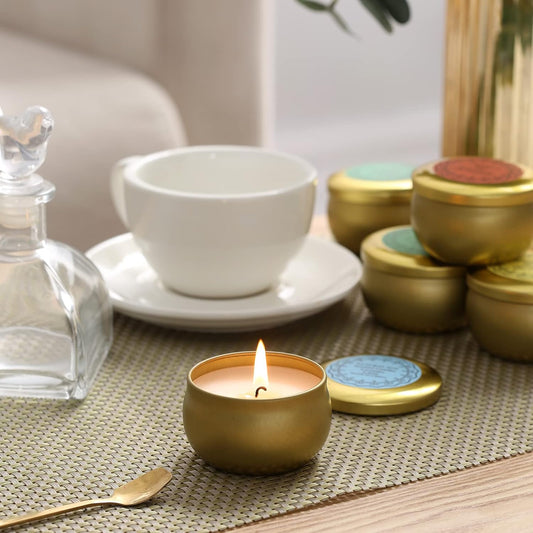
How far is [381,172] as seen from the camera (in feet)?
2.94

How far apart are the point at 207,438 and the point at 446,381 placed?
0.21 metres

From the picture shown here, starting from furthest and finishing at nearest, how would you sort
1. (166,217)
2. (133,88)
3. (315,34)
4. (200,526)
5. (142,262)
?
1. (315,34)
2. (133,88)
3. (142,262)
4. (166,217)
5. (200,526)

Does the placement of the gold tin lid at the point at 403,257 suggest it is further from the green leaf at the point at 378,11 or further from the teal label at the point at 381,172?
the green leaf at the point at 378,11

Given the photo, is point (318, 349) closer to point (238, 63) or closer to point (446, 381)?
point (446, 381)

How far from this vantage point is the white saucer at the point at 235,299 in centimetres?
71

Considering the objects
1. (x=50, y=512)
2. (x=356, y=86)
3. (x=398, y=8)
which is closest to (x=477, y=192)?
(x=398, y=8)

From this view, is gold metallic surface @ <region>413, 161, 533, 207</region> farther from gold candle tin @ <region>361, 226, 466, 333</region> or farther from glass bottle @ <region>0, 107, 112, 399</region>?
glass bottle @ <region>0, 107, 112, 399</region>

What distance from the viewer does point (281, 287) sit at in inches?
31.0

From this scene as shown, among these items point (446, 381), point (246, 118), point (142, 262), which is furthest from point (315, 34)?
point (446, 381)

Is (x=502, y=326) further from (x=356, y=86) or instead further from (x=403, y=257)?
(x=356, y=86)

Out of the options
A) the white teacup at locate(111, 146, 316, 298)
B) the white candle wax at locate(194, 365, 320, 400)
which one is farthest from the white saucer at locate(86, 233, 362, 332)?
the white candle wax at locate(194, 365, 320, 400)

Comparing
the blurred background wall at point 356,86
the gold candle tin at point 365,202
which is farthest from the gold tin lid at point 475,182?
the blurred background wall at point 356,86

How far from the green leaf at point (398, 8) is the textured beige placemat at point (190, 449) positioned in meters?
0.32

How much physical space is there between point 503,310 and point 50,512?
35cm
